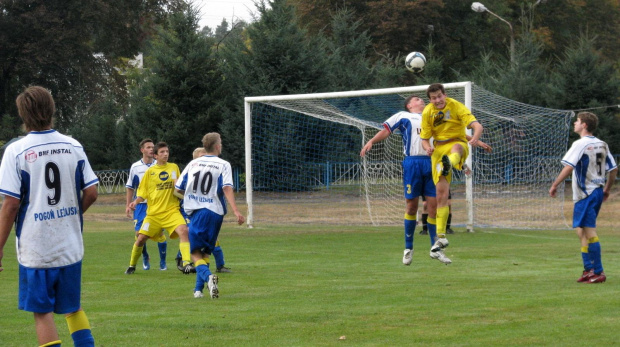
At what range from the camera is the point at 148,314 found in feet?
27.8

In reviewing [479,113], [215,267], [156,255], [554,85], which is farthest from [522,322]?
[554,85]

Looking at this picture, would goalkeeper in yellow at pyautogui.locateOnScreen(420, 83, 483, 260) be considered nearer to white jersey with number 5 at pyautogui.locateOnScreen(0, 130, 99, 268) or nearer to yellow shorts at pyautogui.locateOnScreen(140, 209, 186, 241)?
yellow shorts at pyautogui.locateOnScreen(140, 209, 186, 241)

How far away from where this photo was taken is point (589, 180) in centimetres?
1031

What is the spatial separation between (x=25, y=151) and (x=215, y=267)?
8080mm

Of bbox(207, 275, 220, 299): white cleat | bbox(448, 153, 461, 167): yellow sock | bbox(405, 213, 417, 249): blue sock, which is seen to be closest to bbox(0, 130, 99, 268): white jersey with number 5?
bbox(207, 275, 220, 299): white cleat

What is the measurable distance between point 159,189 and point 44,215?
22.7ft

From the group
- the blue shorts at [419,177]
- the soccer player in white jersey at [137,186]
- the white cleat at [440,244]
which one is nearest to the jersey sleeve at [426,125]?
the blue shorts at [419,177]

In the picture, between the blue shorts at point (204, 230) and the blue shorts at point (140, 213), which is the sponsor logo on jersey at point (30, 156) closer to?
the blue shorts at point (204, 230)

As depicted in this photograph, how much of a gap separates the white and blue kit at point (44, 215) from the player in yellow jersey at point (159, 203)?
6.23 meters

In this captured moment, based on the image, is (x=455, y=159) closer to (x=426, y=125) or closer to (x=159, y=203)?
(x=426, y=125)

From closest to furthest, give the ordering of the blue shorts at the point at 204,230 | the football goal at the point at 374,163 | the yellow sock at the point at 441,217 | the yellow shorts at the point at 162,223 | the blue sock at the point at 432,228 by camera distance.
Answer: the blue shorts at the point at 204,230 → the yellow sock at the point at 441,217 → the blue sock at the point at 432,228 → the yellow shorts at the point at 162,223 → the football goal at the point at 374,163

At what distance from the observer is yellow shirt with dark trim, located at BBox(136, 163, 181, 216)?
40.9ft

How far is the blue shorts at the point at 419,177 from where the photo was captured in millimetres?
11766

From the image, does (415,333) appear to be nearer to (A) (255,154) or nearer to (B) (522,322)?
(B) (522,322)
